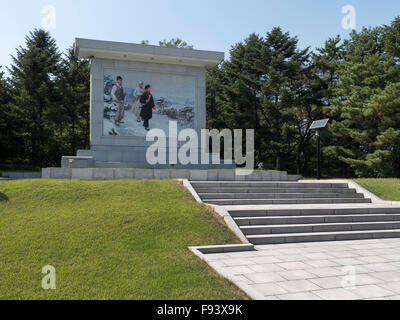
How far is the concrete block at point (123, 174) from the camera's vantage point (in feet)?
40.7

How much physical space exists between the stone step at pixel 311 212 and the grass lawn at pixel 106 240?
118cm

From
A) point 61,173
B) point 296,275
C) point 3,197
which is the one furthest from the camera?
point 61,173

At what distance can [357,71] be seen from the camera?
2186cm

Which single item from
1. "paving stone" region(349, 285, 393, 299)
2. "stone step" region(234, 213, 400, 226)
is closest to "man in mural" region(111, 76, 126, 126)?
"stone step" region(234, 213, 400, 226)

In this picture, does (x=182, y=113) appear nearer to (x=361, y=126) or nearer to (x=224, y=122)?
(x=224, y=122)

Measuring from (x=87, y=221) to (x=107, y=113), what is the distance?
12031 mm

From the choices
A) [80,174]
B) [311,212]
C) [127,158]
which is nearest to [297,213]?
[311,212]

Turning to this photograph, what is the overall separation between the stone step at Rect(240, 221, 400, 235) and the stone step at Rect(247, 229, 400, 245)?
22 cm

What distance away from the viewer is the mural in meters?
18.3

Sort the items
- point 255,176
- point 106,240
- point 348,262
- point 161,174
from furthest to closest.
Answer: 1. point 255,176
2. point 161,174
3. point 106,240
4. point 348,262

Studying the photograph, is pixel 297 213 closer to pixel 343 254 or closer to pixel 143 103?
pixel 343 254

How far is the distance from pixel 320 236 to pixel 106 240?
17.1 feet

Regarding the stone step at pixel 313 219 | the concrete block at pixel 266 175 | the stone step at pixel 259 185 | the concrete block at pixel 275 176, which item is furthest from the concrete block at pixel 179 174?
the stone step at pixel 313 219

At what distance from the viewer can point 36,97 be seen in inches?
1044
